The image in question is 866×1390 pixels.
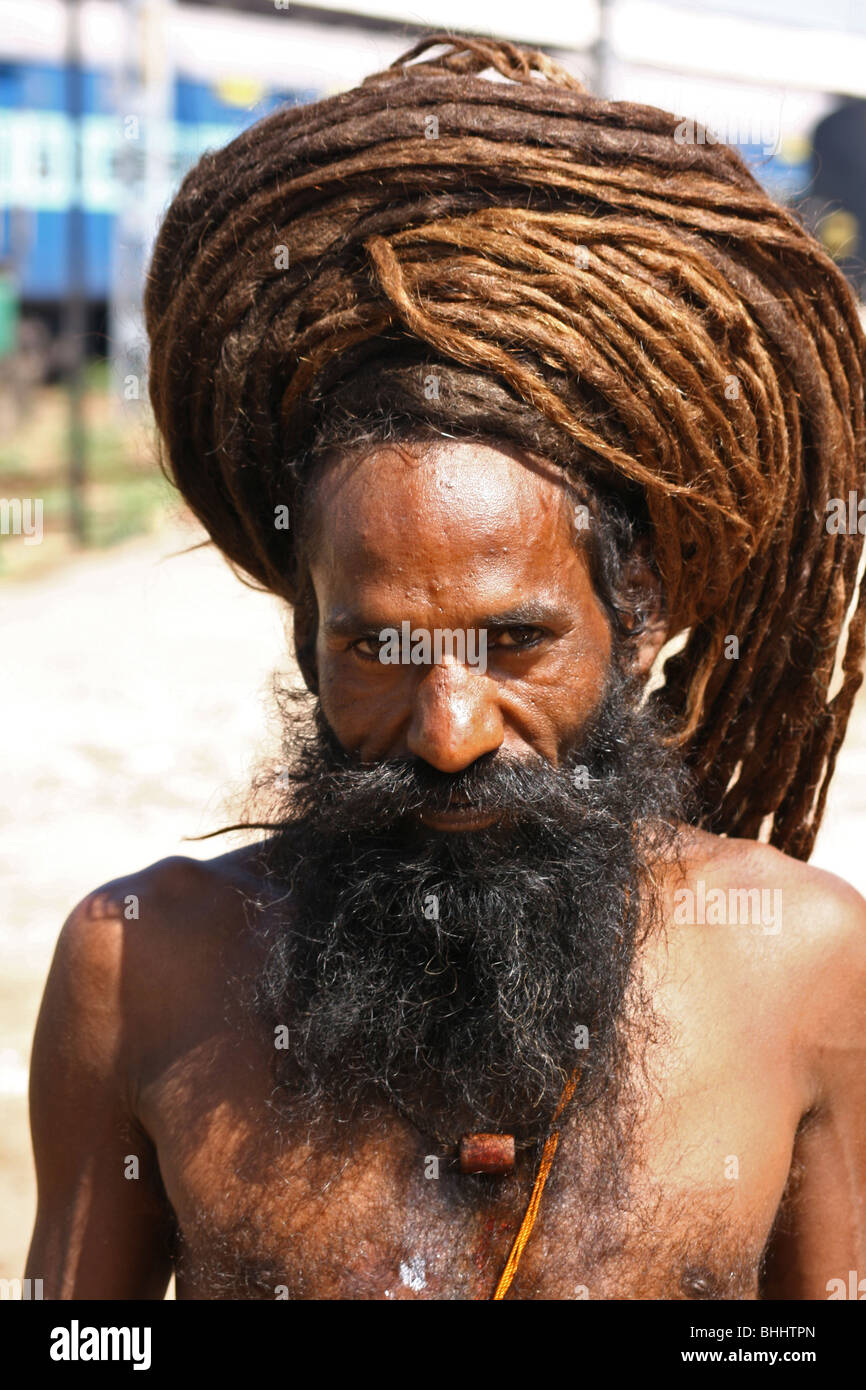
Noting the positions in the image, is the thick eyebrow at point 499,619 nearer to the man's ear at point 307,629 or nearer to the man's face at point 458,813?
the man's face at point 458,813

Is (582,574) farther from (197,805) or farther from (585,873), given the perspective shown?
(197,805)

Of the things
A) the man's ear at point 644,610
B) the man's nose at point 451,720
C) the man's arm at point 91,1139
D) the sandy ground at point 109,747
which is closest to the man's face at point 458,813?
the man's nose at point 451,720

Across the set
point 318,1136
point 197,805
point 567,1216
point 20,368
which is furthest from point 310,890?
point 20,368

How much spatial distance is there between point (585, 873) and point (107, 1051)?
2.58 ft

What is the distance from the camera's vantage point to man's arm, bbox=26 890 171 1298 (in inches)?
91.1

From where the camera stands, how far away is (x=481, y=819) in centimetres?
214

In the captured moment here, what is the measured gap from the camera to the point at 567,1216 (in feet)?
7.09

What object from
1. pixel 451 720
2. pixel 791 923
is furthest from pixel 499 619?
pixel 791 923

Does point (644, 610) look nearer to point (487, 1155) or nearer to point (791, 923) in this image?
point (791, 923)

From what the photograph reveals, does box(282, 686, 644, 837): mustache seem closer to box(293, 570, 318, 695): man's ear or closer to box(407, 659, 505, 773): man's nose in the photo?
box(407, 659, 505, 773): man's nose

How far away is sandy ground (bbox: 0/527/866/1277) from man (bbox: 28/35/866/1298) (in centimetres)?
214

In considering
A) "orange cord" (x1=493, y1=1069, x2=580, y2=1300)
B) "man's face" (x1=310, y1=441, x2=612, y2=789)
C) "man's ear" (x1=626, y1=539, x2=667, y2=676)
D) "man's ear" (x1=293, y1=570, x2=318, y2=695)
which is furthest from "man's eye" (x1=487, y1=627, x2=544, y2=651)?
"orange cord" (x1=493, y1=1069, x2=580, y2=1300)

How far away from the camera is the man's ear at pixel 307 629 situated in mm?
2393

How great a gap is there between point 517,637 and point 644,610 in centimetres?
33
